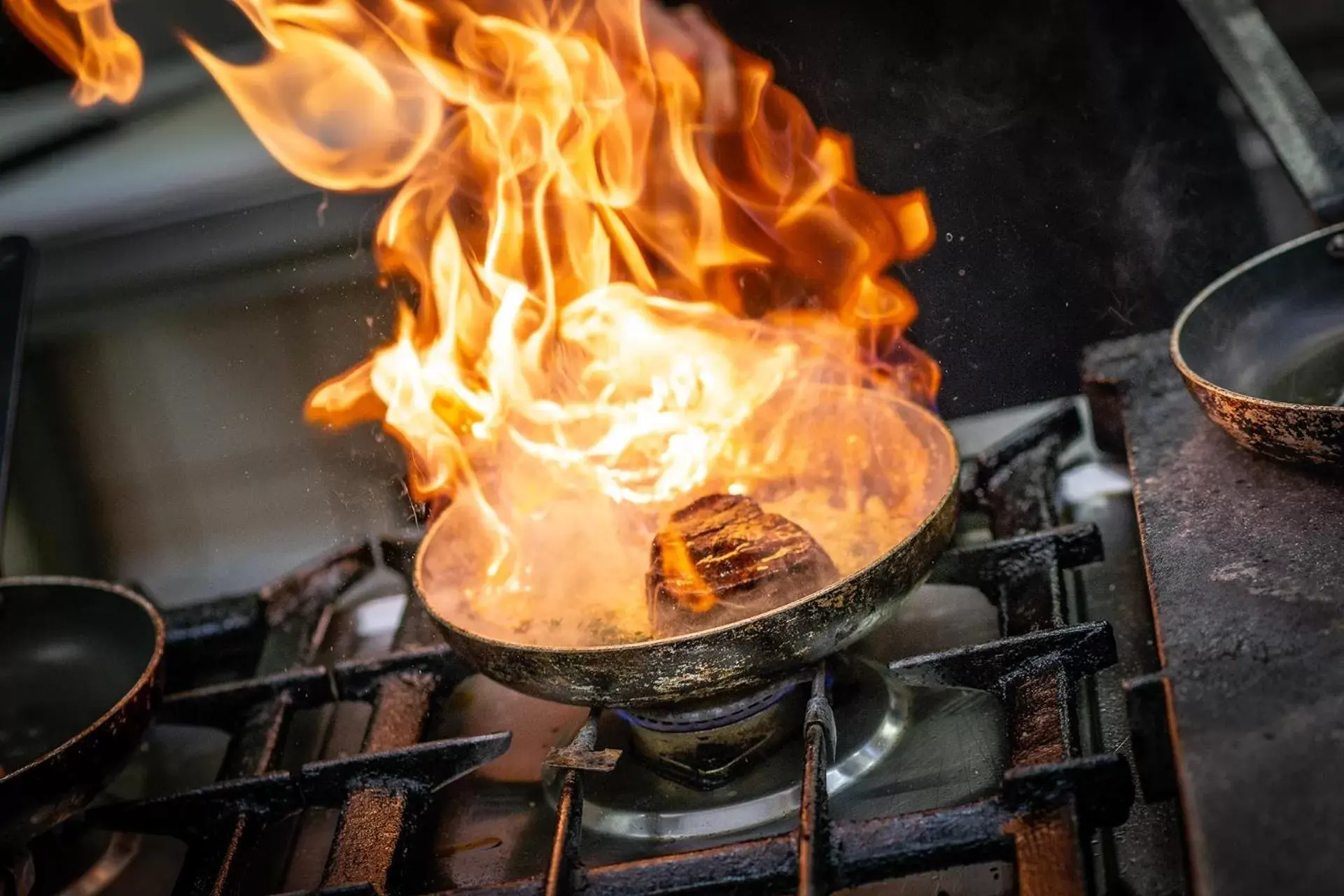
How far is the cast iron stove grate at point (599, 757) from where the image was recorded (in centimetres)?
157

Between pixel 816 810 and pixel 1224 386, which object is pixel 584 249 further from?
pixel 816 810

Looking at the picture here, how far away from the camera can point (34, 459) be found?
3408 mm

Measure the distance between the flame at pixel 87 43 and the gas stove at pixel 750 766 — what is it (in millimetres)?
1630

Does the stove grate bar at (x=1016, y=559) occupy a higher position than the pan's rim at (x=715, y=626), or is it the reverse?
the pan's rim at (x=715, y=626)

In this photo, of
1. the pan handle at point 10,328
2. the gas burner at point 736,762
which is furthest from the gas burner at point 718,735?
the pan handle at point 10,328

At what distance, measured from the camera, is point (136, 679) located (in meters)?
2.52

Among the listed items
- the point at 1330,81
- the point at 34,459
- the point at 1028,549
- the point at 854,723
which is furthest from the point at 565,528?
the point at 1330,81

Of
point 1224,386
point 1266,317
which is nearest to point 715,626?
point 1224,386

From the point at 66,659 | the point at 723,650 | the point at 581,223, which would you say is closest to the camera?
the point at 723,650

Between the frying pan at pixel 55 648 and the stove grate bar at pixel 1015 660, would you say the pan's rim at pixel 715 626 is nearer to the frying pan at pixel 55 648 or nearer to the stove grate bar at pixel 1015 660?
the stove grate bar at pixel 1015 660

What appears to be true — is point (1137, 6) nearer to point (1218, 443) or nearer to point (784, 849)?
point (1218, 443)

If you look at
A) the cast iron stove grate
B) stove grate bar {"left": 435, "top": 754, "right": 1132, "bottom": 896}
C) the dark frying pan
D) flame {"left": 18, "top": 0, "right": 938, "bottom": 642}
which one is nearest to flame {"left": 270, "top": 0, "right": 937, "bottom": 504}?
flame {"left": 18, "top": 0, "right": 938, "bottom": 642}

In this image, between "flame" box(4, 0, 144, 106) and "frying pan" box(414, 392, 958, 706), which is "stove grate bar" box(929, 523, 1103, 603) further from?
"flame" box(4, 0, 144, 106)

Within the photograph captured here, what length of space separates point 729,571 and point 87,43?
7.50ft
